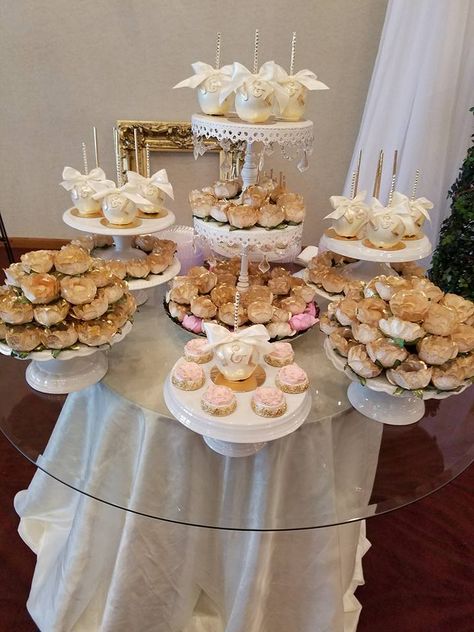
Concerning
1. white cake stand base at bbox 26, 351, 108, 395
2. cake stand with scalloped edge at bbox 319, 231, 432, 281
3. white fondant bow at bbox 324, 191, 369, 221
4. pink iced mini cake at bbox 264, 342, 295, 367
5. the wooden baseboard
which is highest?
white fondant bow at bbox 324, 191, 369, 221

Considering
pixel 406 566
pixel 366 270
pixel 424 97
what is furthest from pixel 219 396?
pixel 424 97

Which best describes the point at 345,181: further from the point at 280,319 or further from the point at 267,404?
the point at 267,404

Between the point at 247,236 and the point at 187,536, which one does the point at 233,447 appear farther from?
the point at 247,236

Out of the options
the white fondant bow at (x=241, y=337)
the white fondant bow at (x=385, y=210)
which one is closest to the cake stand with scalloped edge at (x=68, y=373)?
the white fondant bow at (x=241, y=337)

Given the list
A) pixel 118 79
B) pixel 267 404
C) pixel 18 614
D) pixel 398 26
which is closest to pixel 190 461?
pixel 267 404

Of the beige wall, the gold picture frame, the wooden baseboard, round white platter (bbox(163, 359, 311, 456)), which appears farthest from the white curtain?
the wooden baseboard

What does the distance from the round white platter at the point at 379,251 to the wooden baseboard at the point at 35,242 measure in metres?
2.18

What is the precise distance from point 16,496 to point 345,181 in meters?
2.23

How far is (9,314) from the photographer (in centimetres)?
92

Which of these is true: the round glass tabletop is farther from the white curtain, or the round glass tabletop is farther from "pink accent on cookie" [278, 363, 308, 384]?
the white curtain

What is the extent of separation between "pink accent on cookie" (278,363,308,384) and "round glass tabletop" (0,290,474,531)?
9 centimetres

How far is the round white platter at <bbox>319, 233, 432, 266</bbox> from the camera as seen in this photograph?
1.22 metres

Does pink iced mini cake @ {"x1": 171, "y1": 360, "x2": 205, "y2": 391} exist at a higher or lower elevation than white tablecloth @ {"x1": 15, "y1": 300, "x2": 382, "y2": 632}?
higher

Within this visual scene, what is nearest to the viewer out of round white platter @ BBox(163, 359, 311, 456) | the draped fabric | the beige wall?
round white platter @ BBox(163, 359, 311, 456)
